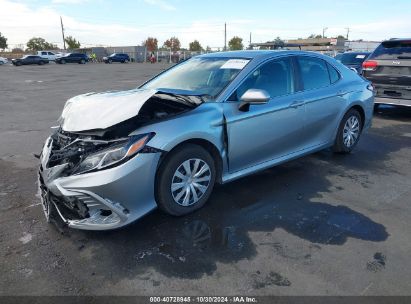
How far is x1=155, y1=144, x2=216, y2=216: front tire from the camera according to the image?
3.30 metres

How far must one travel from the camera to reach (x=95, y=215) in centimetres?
305

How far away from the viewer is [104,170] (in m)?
2.97

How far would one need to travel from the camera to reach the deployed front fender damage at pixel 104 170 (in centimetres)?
297

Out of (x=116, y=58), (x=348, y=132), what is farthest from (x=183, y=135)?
(x=116, y=58)

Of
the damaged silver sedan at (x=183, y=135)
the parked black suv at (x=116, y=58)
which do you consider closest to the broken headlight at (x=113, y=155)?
the damaged silver sedan at (x=183, y=135)

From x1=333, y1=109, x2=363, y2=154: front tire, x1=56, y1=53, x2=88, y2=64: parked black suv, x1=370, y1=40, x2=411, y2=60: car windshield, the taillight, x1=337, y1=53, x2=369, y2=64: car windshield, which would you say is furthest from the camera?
x1=56, y1=53, x2=88, y2=64: parked black suv

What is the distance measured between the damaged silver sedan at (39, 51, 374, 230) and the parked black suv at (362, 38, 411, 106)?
4.25 metres

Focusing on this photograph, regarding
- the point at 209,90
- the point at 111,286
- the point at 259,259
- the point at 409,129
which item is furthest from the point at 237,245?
the point at 409,129

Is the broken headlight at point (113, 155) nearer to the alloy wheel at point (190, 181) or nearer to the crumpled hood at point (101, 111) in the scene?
the crumpled hood at point (101, 111)

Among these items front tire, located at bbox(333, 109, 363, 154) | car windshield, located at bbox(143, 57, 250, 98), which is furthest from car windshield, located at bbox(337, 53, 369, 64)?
car windshield, located at bbox(143, 57, 250, 98)

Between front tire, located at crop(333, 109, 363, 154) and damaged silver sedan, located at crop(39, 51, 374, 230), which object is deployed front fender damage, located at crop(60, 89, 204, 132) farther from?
front tire, located at crop(333, 109, 363, 154)

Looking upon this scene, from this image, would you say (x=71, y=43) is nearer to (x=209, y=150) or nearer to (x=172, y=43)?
(x=172, y=43)

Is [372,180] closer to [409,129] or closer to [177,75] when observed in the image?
[177,75]

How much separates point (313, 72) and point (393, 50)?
5.10 m
